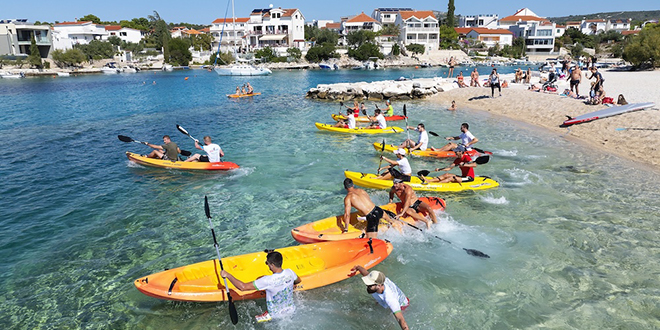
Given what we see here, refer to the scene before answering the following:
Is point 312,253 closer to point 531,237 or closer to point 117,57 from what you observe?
point 531,237

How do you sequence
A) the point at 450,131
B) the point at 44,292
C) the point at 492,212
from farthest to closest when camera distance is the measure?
the point at 450,131, the point at 492,212, the point at 44,292

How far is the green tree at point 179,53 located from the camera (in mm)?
104544

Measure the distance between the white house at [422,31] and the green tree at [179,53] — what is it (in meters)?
62.5

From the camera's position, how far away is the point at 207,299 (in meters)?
7.07

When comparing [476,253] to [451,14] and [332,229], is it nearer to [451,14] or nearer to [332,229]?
[332,229]

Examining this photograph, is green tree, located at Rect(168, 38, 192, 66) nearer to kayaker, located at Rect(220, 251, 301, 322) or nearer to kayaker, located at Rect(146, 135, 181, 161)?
kayaker, located at Rect(146, 135, 181, 161)

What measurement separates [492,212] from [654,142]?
11.1 metres

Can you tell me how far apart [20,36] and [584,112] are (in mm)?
110786

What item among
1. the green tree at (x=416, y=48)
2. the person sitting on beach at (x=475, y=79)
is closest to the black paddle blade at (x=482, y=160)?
the person sitting on beach at (x=475, y=79)

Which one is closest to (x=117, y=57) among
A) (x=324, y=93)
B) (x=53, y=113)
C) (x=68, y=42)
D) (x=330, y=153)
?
(x=68, y=42)

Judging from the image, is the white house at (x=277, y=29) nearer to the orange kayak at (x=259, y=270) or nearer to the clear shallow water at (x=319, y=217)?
the clear shallow water at (x=319, y=217)

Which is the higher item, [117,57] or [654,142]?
[117,57]

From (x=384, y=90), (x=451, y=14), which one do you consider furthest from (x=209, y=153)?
(x=451, y=14)

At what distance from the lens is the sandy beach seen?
682 inches
